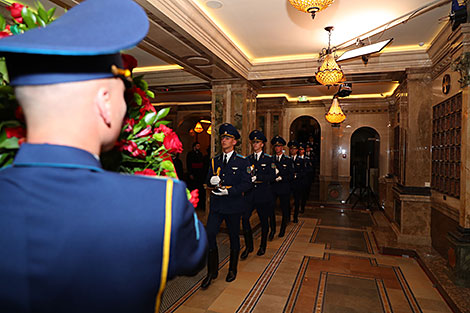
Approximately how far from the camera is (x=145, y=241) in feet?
2.41

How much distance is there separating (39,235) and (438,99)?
6.56 meters

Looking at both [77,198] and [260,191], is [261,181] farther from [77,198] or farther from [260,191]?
[77,198]

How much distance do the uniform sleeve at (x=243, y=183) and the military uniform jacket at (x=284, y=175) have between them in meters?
2.24

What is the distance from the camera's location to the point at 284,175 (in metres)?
6.75

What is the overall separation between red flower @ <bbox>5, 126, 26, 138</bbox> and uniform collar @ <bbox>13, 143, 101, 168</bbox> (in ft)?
0.76

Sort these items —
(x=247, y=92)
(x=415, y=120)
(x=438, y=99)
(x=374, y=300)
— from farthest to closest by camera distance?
(x=247, y=92) → (x=415, y=120) → (x=438, y=99) → (x=374, y=300)

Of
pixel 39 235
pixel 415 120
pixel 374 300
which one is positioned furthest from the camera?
pixel 415 120

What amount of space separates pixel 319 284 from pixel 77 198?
159 inches

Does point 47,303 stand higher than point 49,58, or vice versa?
point 49,58

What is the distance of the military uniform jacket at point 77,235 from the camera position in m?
0.70

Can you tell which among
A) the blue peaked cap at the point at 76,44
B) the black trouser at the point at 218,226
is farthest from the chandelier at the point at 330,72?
the blue peaked cap at the point at 76,44

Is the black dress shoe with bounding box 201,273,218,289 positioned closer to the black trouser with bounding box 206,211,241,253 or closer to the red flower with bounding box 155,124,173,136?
the black trouser with bounding box 206,211,241,253

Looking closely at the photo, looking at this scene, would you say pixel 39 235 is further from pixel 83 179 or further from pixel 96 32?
pixel 96 32

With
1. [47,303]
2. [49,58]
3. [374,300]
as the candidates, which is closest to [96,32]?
[49,58]
